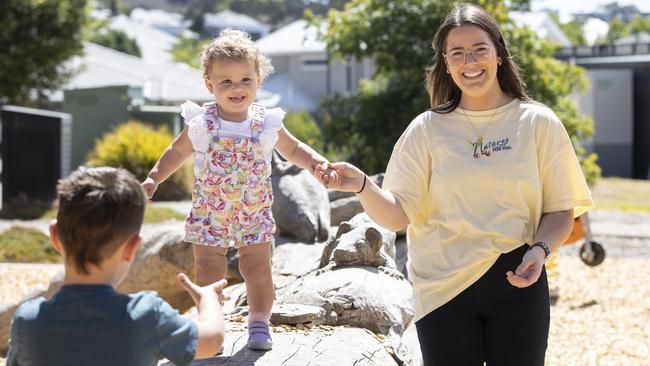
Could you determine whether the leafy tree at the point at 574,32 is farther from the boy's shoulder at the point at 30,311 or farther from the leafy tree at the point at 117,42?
the boy's shoulder at the point at 30,311

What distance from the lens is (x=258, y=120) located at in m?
4.31

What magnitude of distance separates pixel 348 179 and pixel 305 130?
13.8 meters

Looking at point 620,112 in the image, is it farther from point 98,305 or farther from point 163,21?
point 163,21

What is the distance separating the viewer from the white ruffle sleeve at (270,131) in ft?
14.0

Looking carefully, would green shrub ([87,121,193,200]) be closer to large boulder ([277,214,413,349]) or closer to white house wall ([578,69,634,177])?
large boulder ([277,214,413,349])

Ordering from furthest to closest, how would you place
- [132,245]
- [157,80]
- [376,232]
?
1. [157,80]
2. [376,232]
3. [132,245]

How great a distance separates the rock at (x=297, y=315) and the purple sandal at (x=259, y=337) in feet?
1.57

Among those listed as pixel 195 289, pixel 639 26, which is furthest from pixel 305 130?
pixel 639 26

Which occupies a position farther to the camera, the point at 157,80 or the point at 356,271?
the point at 157,80

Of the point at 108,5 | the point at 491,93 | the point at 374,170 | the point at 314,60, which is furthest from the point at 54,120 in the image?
the point at 108,5

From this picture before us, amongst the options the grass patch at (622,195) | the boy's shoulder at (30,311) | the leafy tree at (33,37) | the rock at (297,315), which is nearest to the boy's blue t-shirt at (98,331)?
the boy's shoulder at (30,311)

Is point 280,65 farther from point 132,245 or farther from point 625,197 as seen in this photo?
point 132,245

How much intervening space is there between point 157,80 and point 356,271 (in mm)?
23490

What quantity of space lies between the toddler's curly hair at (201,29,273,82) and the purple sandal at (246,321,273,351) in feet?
3.51
